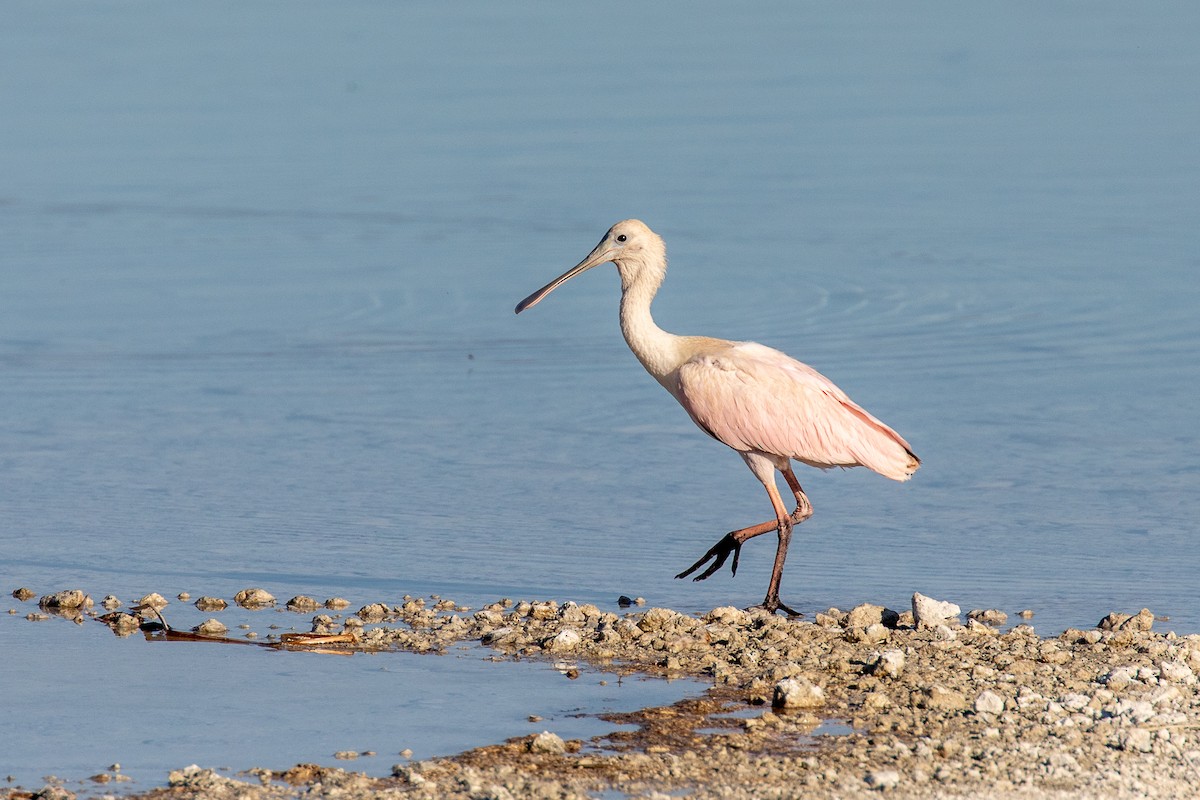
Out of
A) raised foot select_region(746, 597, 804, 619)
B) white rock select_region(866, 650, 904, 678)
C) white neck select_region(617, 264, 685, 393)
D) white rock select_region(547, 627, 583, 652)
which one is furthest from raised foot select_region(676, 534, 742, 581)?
white rock select_region(866, 650, 904, 678)

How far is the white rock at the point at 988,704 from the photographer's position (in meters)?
7.10

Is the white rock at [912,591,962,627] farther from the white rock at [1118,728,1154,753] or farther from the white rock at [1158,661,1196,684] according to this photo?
the white rock at [1118,728,1154,753]

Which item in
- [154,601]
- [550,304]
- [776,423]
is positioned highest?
[550,304]

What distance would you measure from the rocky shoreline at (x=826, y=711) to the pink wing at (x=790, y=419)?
1049mm

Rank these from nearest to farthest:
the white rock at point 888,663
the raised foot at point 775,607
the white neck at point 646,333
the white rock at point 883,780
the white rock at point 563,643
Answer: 1. the white rock at point 883,780
2. the white rock at point 888,663
3. the white rock at point 563,643
4. the raised foot at point 775,607
5. the white neck at point 646,333

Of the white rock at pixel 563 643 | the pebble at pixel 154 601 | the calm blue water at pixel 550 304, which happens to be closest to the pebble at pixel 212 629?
the calm blue water at pixel 550 304

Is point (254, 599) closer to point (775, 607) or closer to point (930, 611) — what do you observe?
point (775, 607)

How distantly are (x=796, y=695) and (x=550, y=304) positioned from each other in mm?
9707

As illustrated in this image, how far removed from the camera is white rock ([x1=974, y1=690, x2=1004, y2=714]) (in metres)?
7.10

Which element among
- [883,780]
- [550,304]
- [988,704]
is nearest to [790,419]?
[988,704]

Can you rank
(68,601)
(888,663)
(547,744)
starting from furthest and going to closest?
(68,601)
(888,663)
(547,744)

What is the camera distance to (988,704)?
23.3 feet

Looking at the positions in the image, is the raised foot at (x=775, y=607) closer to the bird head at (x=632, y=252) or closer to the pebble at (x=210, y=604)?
the bird head at (x=632, y=252)

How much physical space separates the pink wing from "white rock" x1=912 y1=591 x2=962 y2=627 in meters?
1.23
